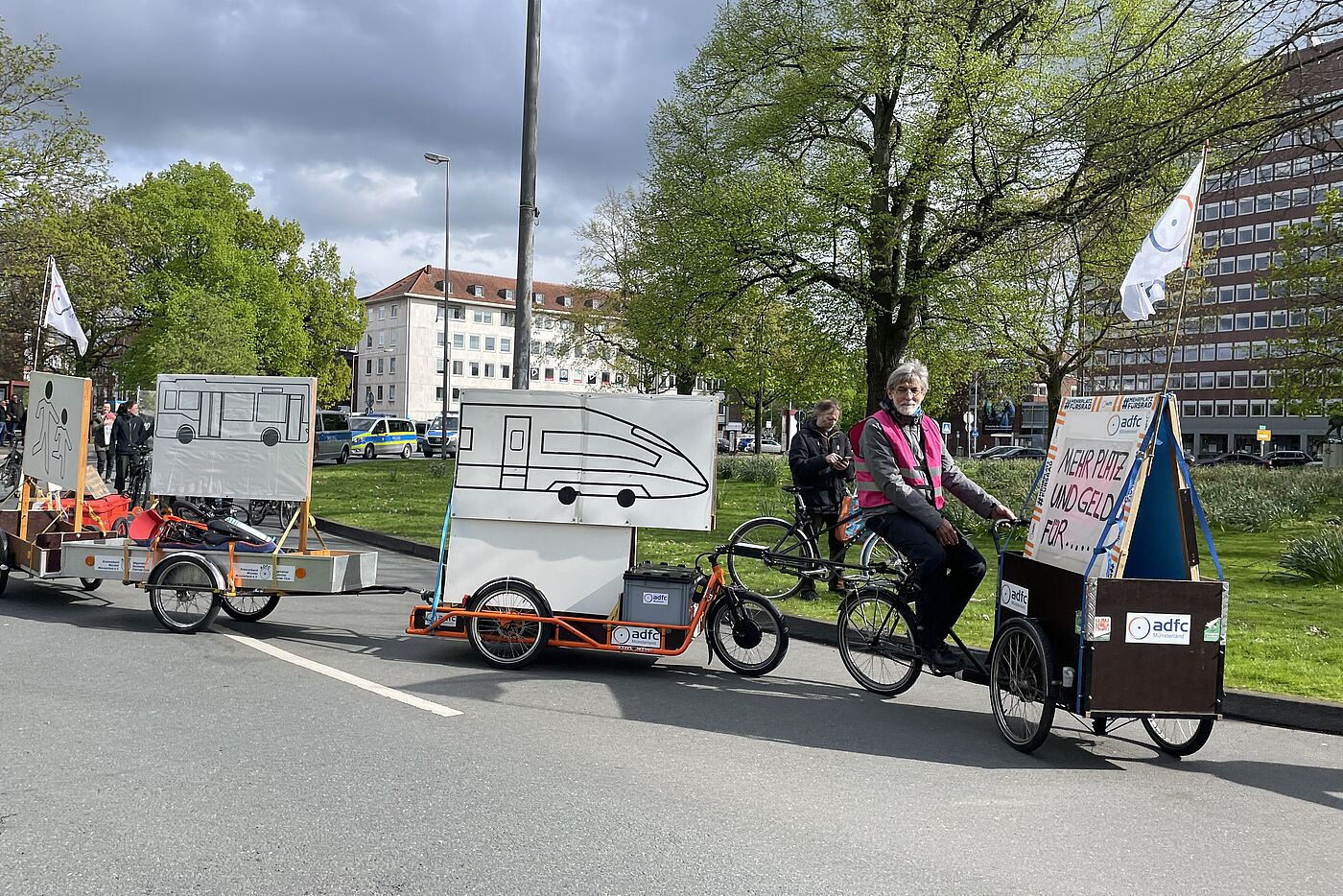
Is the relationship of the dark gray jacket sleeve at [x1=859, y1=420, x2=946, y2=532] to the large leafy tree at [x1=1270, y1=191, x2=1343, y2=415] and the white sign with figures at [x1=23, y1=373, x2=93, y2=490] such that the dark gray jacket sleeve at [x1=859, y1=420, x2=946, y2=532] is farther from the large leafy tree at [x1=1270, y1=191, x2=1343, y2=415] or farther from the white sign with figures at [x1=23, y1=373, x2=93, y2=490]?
the large leafy tree at [x1=1270, y1=191, x2=1343, y2=415]

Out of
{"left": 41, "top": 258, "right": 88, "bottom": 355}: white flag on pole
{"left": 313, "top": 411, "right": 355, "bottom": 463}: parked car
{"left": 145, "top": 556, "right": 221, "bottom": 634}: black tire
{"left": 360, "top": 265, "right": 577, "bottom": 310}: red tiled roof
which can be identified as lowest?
{"left": 145, "top": 556, "right": 221, "bottom": 634}: black tire

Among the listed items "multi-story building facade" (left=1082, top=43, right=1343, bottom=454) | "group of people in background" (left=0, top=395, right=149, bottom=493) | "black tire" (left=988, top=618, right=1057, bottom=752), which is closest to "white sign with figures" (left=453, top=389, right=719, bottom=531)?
"black tire" (left=988, top=618, right=1057, bottom=752)

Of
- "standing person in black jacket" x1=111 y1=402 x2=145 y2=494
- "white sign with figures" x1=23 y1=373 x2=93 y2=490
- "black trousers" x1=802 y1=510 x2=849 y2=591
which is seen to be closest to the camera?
"white sign with figures" x1=23 y1=373 x2=93 y2=490

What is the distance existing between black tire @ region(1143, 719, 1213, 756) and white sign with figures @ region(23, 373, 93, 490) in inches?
326

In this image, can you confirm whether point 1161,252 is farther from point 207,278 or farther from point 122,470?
point 207,278

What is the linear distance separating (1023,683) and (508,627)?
3.34 meters

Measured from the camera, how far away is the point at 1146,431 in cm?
550

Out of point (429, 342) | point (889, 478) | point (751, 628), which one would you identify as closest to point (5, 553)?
point (751, 628)

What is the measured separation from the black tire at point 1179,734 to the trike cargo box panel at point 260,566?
5.64 meters

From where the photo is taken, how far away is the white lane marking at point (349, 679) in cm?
609

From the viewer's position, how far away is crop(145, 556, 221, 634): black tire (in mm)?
8141

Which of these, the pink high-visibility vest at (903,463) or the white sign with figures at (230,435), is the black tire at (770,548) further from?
the white sign with figures at (230,435)

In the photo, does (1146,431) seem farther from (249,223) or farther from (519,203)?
(249,223)

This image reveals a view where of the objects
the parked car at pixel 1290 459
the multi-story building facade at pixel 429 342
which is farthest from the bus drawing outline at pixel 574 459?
the multi-story building facade at pixel 429 342
